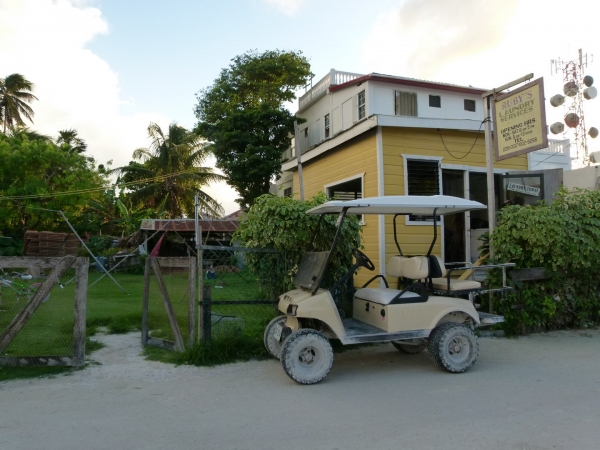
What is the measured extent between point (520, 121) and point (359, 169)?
367 centimetres

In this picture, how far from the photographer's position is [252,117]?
24.2 metres

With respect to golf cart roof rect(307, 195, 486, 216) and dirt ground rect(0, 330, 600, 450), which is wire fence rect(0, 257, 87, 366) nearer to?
dirt ground rect(0, 330, 600, 450)

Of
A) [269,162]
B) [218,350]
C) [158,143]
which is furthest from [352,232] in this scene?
[158,143]

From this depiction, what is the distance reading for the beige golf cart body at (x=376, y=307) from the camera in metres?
6.10

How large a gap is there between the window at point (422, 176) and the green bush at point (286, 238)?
3.62 meters

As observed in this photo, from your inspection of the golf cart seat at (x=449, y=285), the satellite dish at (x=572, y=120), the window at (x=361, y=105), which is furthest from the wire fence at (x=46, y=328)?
the satellite dish at (x=572, y=120)

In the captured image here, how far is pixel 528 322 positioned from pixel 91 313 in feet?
28.6

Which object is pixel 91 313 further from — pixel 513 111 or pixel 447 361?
pixel 513 111

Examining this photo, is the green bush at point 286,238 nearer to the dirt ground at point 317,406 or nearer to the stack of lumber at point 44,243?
the dirt ground at point 317,406

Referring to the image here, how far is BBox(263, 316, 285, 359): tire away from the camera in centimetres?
690

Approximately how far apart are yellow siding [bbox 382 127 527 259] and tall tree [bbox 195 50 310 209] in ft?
43.9

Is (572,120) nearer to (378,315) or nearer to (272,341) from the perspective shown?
(378,315)

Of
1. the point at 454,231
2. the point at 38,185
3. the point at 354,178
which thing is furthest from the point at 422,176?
the point at 38,185

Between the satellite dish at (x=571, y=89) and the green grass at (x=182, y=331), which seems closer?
the green grass at (x=182, y=331)
